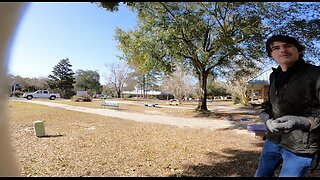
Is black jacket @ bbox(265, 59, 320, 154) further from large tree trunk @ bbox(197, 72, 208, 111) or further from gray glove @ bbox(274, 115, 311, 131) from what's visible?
large tree trunk @ bbox(197, 72, 208, 111)

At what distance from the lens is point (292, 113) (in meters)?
1.91

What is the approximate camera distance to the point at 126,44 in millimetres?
17109

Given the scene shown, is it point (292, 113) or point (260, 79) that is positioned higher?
point (260, 79)

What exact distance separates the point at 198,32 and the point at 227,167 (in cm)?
1161

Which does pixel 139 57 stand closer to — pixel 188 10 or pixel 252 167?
pixel 188 10

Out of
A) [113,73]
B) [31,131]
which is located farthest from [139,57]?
[113,73]

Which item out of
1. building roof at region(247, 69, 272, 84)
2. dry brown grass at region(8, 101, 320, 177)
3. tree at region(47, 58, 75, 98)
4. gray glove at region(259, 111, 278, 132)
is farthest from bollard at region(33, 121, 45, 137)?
tree at region(47, 58, 75, 98)

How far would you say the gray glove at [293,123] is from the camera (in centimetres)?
181

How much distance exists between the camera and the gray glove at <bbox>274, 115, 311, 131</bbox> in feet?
5.93

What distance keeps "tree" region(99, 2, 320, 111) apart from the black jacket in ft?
36.4

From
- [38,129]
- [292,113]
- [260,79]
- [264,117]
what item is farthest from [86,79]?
[292,113]

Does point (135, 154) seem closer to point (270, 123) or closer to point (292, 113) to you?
point (270, 123)

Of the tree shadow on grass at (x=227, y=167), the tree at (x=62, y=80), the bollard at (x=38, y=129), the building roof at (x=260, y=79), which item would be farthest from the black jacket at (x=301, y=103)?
the tree at (x=62, y=80)

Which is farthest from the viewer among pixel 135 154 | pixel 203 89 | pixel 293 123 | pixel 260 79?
pixel 260 79
